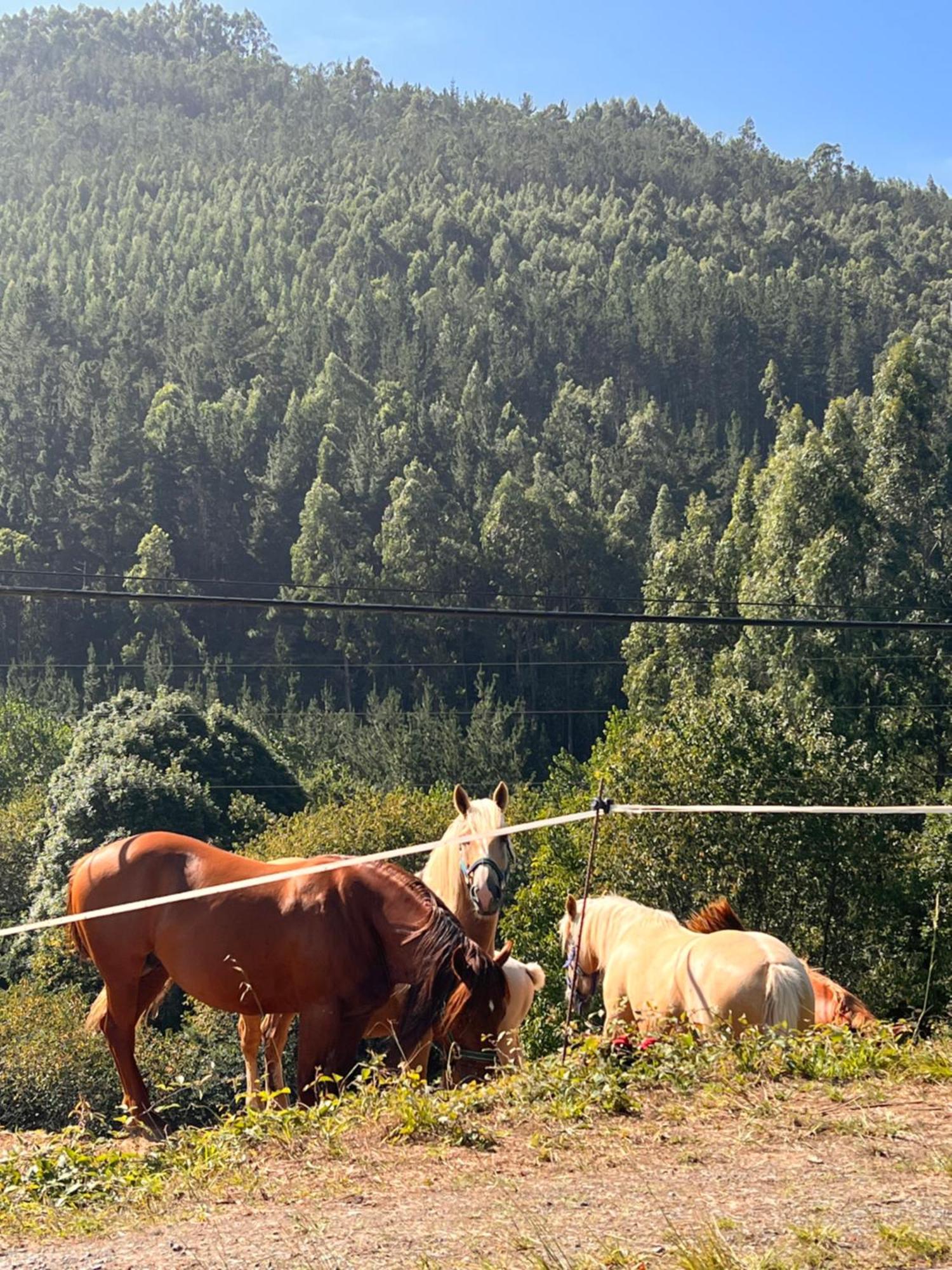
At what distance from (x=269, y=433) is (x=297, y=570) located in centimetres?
2801

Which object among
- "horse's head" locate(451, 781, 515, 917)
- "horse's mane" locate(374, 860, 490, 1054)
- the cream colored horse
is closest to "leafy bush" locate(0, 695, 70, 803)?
the cream colored horse

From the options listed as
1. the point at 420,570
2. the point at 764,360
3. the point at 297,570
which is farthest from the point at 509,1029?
the point at 764,360

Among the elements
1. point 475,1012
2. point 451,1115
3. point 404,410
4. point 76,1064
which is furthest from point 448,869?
point 404,410

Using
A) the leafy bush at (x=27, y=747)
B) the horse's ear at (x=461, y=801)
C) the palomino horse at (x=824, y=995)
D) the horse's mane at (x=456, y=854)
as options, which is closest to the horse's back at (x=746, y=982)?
the palomino horse at (x=824, y=995)

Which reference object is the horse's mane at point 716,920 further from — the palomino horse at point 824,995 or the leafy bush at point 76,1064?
the leafy bush at point 76,1064

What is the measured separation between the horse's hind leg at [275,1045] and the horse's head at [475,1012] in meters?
1.24

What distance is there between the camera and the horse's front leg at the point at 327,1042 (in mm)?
7863

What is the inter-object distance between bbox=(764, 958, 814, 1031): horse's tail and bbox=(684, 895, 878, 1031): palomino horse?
0.13 m

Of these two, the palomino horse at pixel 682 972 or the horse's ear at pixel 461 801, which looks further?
the horse's ear at pixel 461 801

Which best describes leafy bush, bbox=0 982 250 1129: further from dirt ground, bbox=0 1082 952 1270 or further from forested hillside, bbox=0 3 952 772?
forested hillside, bbox=0 3 952 772

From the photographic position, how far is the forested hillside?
8750 cm

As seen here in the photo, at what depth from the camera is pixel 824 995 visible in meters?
8.45

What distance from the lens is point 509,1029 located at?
25.0 ft

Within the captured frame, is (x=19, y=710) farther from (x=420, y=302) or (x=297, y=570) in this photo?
(x=420, y=302)
